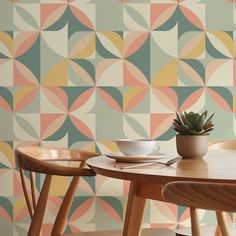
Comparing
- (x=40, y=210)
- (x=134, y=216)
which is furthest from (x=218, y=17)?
(x=40, y=210)

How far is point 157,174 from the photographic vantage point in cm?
132

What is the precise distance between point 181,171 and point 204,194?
0.40 m

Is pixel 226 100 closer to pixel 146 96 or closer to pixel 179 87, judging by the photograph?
pixel 179 87

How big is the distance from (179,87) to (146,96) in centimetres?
20

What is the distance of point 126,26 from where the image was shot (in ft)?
9.32

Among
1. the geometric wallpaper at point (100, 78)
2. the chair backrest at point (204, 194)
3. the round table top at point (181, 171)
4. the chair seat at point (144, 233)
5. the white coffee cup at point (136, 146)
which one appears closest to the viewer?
the chair backrest at point (204, 194)

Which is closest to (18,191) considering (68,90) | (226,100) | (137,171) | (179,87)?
(68,90)

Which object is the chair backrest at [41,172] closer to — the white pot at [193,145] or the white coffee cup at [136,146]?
the white coffee cup at [136,146]

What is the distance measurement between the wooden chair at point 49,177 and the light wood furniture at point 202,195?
0.81 metres

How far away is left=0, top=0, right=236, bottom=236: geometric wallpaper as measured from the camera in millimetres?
2836

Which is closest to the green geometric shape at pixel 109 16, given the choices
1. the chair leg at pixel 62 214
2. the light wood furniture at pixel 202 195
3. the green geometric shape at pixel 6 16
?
the green geometric shape at pixel 6 16

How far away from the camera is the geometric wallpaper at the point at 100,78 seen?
2836 mm

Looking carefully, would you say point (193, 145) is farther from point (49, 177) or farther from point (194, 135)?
point (49, 177)

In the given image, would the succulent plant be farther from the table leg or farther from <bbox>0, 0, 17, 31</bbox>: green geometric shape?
<bbox>0, 0, 17, 31</bbox>: green geometric shape
